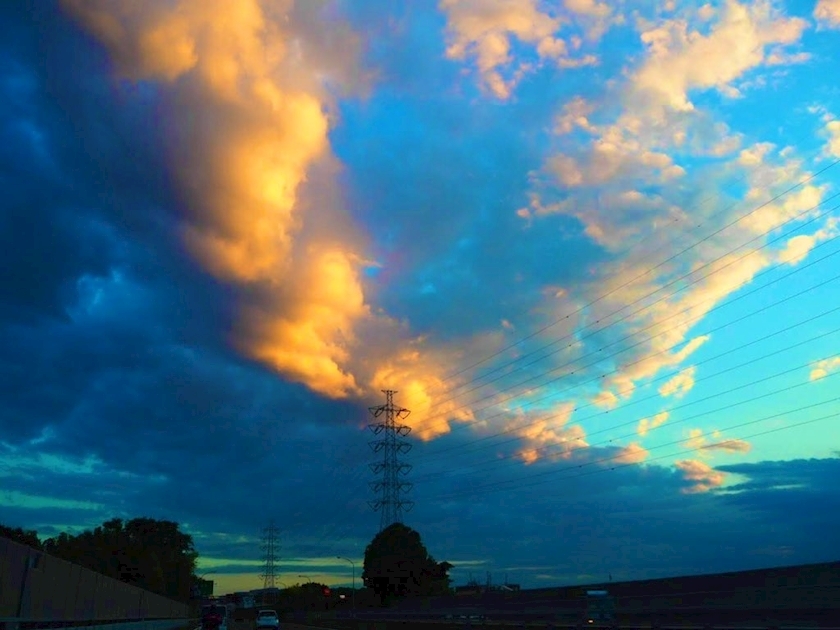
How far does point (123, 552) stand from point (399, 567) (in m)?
64.9

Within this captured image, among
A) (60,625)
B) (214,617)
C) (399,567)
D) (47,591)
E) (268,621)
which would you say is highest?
(399,567)

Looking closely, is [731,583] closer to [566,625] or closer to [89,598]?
Answer: [566,625]

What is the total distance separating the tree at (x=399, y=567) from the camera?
133375mm

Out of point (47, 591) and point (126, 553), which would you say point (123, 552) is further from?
point (47, 591)

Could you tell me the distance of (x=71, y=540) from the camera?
163 meters

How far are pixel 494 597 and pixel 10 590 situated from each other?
50855 millimetres

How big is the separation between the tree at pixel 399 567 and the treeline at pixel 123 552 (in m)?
41.8

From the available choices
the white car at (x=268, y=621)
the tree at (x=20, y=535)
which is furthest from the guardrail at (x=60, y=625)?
the tree at (x=20, y=535)

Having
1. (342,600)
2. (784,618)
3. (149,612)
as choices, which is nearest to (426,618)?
(149,612)

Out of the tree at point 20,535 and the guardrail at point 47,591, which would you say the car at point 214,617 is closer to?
the guardrail at point 47,591

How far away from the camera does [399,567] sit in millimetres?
134125

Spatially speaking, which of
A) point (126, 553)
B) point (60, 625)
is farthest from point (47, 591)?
point (126, 553)

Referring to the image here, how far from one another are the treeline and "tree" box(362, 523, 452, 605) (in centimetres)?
4182

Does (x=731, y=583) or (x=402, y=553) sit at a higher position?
(x=402, y=553)
